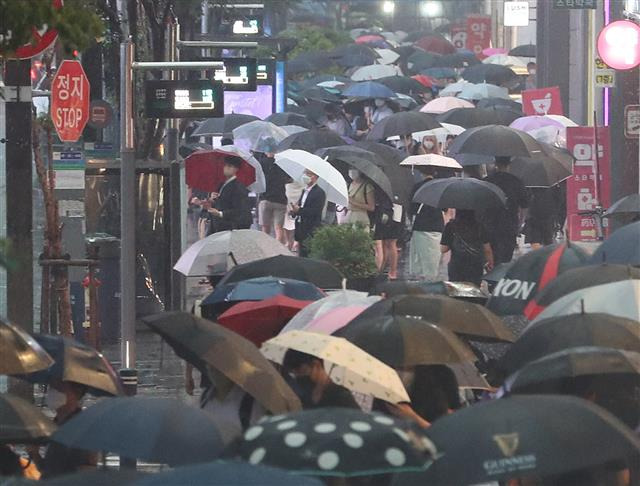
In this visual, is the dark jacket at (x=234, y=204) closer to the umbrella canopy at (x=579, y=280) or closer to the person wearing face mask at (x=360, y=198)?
the person wearing face mask at (x=360, y=198)

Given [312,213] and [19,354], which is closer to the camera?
[19,354]

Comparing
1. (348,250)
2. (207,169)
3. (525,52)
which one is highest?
(525,52)

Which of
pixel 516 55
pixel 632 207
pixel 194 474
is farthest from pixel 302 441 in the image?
pixel 516 55

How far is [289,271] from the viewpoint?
42.7 feet

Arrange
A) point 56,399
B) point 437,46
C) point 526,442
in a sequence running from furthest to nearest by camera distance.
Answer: point 437,46 < point 56,399 < point 526,442

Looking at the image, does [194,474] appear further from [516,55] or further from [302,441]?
[516,55]

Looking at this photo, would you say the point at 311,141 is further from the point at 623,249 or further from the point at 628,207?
the point at 623,249

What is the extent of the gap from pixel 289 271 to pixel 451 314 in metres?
2.68

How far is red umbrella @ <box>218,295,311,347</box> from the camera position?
11312 mm

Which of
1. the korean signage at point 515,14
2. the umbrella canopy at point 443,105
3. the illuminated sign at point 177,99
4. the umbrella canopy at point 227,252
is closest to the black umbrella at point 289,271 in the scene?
the umbrella canopy at point 227,252

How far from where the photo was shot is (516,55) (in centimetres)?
6831

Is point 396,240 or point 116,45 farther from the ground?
point 116,45

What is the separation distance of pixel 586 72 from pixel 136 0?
17.5 meters

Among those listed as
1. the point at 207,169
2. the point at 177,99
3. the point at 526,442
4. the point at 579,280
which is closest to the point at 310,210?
the point at 207,169
